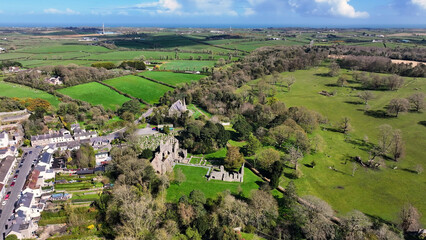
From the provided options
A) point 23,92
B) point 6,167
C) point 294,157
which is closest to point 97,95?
point 23,92

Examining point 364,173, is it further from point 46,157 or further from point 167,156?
point 46,157

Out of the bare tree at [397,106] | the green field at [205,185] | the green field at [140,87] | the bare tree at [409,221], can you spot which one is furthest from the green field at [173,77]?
the bare tree at [409,221]

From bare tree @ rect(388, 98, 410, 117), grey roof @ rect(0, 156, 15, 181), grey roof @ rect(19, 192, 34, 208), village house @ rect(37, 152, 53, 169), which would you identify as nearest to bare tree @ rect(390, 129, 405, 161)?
bare tree @ rect(388, 98, 410, 117)

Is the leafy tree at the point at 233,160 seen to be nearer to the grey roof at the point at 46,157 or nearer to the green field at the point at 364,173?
the green field at the point at 364,173

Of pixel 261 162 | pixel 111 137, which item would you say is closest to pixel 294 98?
pixel 261 162

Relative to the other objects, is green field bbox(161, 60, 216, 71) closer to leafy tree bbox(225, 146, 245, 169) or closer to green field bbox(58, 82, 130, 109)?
green field bbox(58, 82, 130, 109)

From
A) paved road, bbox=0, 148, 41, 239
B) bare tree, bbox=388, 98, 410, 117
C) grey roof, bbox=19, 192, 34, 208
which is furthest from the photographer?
bare tree, bbox=388, 98, 410, 117
